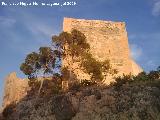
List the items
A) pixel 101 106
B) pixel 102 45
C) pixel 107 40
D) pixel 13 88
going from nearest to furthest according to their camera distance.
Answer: pixel 101 106 < pixel 102 45 < pixel 107 40 < pixel 13 88

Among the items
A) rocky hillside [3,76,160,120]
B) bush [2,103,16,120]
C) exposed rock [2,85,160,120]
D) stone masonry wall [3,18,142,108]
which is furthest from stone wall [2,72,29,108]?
exposed rock [2,85,160,120]

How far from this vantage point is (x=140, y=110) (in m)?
21.1

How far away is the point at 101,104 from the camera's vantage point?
2312 centimetres

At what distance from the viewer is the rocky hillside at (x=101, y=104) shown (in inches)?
841

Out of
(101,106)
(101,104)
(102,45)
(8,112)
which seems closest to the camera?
(101,106)

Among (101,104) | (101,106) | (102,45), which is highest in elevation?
(102,45)

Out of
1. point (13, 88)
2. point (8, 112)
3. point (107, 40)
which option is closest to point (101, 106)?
point (8, 112)

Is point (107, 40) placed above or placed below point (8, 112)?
above

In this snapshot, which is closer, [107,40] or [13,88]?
[107,40]

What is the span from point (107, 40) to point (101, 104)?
1872cm

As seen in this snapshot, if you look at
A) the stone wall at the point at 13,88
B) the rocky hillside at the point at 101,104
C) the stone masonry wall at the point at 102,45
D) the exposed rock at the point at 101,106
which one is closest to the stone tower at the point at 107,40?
the stone masonry wall at the point at 102,45

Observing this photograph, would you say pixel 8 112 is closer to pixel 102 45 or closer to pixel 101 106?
pixel 101 106

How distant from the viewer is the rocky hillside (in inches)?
841

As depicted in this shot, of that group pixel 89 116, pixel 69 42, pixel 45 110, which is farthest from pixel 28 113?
Answer: pixel 69 42
